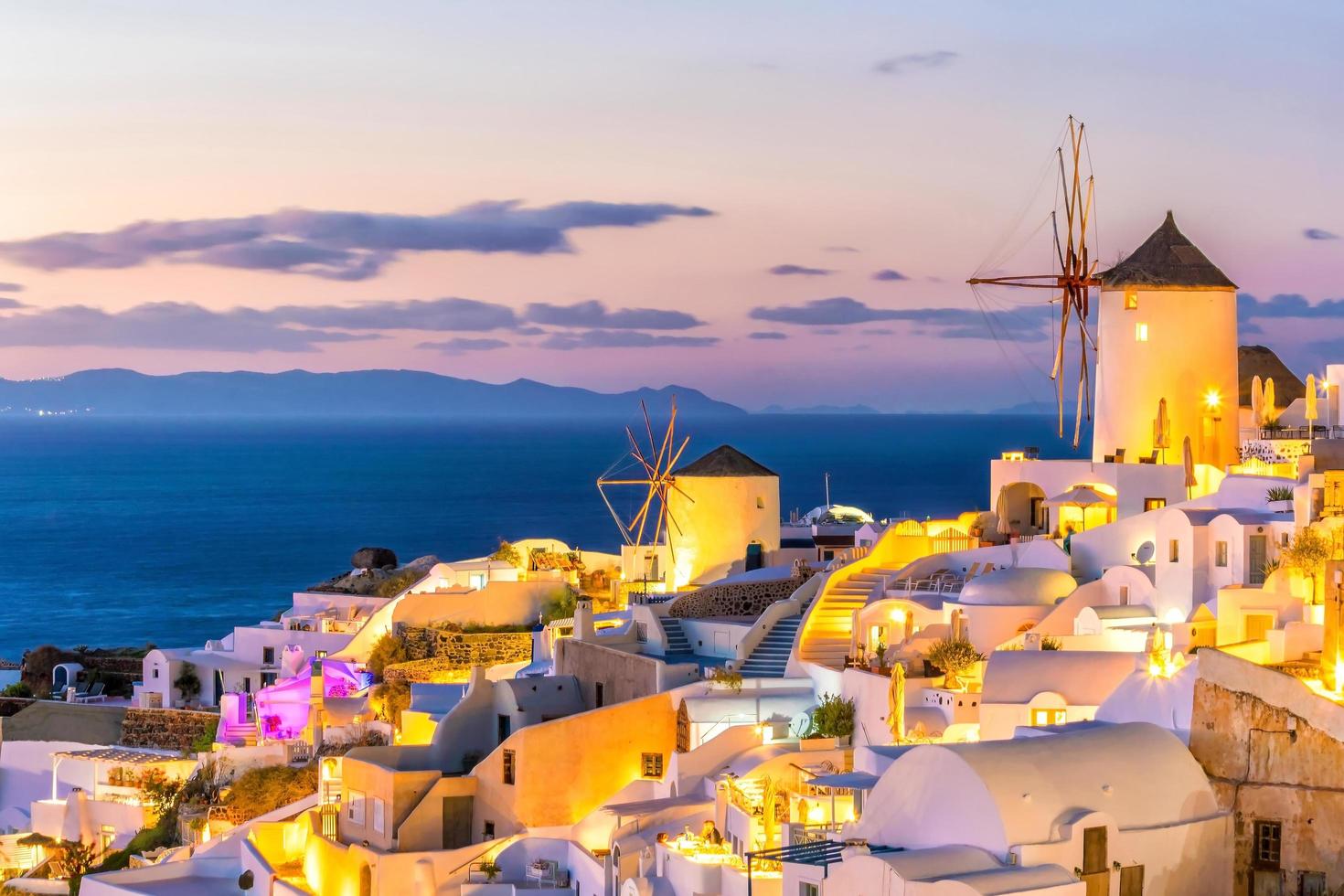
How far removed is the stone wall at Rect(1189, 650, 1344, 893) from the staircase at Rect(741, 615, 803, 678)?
A: 8142 mm

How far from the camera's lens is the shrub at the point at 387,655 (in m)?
32.5

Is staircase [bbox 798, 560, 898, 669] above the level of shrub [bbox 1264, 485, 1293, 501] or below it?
below

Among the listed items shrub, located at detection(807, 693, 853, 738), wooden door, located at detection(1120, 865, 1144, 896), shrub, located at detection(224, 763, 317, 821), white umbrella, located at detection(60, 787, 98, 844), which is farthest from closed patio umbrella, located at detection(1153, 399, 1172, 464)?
white umbrella, located at detection(60, 787, 98, 844)

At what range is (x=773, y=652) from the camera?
27.1 meters

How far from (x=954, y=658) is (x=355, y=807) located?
7910 millimetres

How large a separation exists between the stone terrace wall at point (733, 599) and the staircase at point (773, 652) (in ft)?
4.01

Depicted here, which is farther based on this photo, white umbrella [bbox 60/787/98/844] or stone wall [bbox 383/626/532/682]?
stone wall [bbox 383/626/532/682]

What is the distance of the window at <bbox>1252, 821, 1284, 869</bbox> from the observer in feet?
60.9

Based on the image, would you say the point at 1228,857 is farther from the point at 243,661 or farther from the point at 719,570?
the point at 243,661

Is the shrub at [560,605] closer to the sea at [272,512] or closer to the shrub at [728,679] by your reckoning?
the shrub at [728,679]

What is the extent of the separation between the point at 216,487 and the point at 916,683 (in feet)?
368

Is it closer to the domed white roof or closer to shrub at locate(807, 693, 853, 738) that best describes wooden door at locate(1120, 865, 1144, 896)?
shrub at locate(807, 693, 853, 738)

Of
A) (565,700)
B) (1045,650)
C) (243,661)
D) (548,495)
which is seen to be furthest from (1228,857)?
(548,495)

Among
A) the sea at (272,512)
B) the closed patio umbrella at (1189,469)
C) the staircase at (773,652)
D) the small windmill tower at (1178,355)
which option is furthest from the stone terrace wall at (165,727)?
the sea at (272,512)
